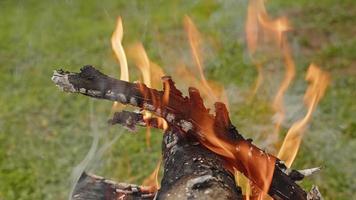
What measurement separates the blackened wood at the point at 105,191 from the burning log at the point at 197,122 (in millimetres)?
459

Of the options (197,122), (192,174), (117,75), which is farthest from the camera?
(117,75)

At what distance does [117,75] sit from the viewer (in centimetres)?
776

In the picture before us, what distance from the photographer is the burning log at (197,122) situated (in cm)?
286

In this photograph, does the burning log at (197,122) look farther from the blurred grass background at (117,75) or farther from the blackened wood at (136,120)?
the blurred grass background at (117,75)

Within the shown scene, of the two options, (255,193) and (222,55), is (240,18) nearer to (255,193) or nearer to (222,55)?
(222,55)

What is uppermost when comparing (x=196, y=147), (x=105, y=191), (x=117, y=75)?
(x=117, y=75)

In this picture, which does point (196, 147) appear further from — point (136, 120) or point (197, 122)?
point (136, 120)

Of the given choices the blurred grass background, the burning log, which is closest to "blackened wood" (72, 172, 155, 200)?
the burning log

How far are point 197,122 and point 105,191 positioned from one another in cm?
76

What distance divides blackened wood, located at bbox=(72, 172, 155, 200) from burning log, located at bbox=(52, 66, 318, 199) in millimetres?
459

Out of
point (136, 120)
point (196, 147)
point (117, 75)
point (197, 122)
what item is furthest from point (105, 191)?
point (117, 75)

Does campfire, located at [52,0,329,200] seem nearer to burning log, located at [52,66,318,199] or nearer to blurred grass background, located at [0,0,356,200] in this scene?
burning log, located at [52,66,318,199]

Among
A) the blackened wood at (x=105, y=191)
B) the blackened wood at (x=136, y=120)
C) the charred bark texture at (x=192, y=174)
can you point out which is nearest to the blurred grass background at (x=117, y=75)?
the blackened wood at (x=105, y=191)

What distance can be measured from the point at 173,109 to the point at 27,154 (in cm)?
370
